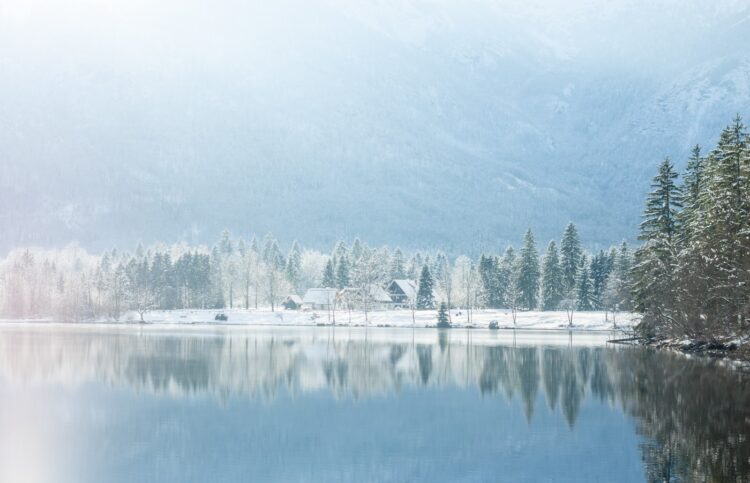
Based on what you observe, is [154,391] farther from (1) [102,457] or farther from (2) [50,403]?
(1) [102,457]

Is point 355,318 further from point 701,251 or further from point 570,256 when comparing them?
point 701,251

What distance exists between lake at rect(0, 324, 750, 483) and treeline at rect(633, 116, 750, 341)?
3.98 metres

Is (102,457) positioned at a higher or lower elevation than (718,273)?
lower

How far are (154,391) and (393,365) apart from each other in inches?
908

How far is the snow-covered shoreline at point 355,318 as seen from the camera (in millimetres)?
149500

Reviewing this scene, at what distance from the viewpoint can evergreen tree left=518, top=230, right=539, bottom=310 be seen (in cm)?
16250

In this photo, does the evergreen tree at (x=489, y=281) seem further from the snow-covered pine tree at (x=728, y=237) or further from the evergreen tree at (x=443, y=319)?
the snow-covered pine tree at (x=728, y=237)

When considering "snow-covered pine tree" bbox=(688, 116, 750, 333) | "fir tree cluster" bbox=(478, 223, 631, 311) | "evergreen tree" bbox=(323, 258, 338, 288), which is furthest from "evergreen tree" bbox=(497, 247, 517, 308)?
"snow-covered pine tree" bbox=(688, 116, 750, 333)

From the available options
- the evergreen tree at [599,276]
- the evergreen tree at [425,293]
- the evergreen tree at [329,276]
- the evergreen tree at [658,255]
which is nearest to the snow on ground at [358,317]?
the evergreen tree at [425,293]

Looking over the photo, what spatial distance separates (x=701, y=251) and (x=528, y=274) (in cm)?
9886

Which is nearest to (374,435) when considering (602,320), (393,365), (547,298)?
(393,365)

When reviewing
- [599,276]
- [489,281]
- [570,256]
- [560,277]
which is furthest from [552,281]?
[489,281]

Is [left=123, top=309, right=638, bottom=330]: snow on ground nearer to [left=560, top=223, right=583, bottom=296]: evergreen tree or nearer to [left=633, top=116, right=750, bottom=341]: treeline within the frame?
[left=560, top=223, right=583, bottom=296]: evergreen tree

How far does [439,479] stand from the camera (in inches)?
1248
